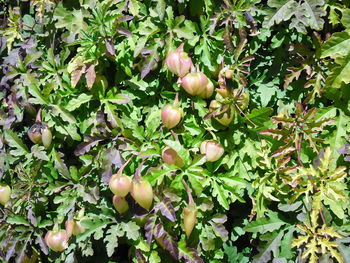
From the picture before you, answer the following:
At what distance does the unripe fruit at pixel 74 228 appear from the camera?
1919 mm

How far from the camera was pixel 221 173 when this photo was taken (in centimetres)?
189

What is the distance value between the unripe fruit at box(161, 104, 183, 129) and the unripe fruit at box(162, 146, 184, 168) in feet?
0.39

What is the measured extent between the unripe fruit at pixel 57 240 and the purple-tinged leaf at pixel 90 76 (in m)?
0.62

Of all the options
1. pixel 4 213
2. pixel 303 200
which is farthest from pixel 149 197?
pixel 4 213

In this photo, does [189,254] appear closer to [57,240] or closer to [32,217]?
[57,240]

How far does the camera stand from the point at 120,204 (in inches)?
72.3

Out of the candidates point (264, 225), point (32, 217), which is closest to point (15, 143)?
point (32, 217)

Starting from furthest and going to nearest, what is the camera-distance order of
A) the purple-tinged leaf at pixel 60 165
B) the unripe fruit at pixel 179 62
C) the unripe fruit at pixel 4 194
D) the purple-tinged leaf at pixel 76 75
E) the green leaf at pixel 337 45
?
the unripe fruit at pixel 4 194
the purple-tinged leaf at pixel 60 165
the purple-tinged leaf at pixel 76 75
the unripe fruit at pixel 179 62
the green leaf at pixel 337 45

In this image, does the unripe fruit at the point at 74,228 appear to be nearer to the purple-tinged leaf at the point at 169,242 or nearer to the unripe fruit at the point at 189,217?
the purple-tinged leaf at the point at 169,242

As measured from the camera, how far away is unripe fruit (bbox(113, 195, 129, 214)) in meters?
1.83

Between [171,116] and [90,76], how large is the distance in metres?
0.36

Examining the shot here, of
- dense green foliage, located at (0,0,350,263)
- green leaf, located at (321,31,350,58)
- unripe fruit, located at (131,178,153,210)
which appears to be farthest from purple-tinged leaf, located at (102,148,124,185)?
green leaf, located at (321,31,350,58)

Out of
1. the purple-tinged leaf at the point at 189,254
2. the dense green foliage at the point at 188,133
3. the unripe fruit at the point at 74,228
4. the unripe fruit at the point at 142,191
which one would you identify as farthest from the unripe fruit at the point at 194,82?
the unripe fruit at the point at 74,228

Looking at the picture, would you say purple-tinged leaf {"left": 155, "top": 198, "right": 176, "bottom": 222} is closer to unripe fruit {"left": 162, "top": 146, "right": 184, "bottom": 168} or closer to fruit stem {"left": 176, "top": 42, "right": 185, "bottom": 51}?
unripe fruit {"left": 162, "top": 146, "right": 184, "bottom": 168}
